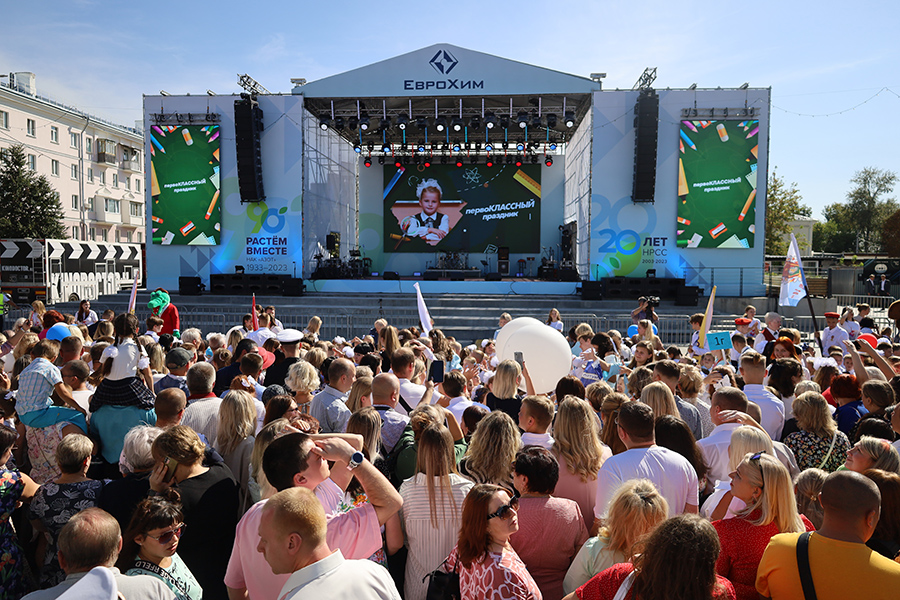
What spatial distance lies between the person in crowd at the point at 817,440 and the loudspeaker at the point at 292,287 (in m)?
16.2

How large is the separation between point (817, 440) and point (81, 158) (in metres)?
47.3

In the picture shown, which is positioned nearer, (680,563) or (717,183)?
(680,563)

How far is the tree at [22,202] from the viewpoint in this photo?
94.1 feet

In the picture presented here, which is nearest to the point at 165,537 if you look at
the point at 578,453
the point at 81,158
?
the point at 578,453

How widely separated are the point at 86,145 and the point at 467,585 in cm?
4824

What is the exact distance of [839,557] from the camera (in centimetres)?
209

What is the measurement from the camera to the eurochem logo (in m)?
17.9

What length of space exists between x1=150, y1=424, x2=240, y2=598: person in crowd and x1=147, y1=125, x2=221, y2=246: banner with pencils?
17636 millimetres

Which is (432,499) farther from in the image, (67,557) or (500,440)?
(67,557)

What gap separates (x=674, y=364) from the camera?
4.71 m

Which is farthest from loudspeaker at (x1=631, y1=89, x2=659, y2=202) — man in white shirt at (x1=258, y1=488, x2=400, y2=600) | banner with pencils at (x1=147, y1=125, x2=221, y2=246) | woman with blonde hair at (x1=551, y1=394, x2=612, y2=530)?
man in white shirt at (x1=258, y1=488, x2=400, y2=600)

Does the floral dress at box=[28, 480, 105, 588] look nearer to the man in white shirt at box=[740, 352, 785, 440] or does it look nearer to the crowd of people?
the crowd of people

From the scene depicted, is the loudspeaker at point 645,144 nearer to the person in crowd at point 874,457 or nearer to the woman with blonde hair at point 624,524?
the person in crowd at point 874,457

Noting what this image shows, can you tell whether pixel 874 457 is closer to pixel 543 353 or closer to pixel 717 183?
pixel 543 353
